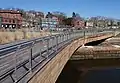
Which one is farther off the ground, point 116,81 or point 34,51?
point 34,51

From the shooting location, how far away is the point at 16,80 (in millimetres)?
7438

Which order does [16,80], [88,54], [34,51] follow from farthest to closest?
[88,54] < [34,51] < [16,80]

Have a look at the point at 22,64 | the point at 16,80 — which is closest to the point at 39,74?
the point at 22,64

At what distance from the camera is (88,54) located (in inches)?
2052

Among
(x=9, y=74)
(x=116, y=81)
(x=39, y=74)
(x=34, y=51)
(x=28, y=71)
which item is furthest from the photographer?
(x=116, y=81)

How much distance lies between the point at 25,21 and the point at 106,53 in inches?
3468

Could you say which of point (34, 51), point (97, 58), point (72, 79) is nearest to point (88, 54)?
point (97, 58)

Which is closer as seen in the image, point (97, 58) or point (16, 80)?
point (16, 80)

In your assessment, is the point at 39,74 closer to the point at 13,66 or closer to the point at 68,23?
the point at 13,66

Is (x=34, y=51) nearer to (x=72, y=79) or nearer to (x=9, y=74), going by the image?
(x=9, y=74)

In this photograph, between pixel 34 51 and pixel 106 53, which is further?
pixel 106 53

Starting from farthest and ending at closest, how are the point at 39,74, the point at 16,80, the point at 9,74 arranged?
the point at 39,74 < the point at 9,74 < the point at 16,80

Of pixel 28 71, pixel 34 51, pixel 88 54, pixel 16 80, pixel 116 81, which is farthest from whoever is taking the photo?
pixel 88 54

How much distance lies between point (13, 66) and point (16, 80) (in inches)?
36.3
